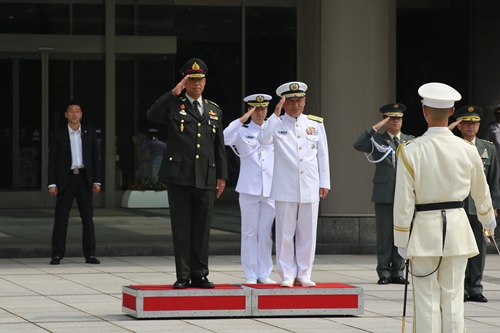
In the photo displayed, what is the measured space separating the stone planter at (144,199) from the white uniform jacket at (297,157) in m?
11.9

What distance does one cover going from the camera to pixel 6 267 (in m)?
14.4

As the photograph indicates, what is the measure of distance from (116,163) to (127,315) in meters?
13.2

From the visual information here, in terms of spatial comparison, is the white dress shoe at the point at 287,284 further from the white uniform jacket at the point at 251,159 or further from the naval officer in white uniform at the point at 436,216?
the naval officer in white uniform at the point at 436,216

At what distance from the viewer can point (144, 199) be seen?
22844 mm

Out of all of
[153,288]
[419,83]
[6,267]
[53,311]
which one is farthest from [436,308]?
[419,83]

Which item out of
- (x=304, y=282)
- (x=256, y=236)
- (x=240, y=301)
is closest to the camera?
(x=240, y=301)

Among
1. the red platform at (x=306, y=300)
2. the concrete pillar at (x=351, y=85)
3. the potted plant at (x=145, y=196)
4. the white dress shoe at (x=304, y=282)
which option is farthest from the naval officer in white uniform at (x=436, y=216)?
the potted plant at (x=145, y=196)

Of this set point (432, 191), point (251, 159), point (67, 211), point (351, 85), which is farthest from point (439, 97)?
point (351, 85)

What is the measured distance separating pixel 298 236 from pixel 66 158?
15.4ft

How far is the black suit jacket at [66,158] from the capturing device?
14656 millimetres

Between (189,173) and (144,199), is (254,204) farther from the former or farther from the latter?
(144,199)

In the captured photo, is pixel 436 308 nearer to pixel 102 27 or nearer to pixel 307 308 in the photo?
pixel 307 308

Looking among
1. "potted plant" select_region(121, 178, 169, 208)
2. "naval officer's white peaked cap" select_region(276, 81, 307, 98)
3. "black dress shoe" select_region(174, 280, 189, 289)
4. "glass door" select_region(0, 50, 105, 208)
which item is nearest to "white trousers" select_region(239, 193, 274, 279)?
"naval officer's white peaked cap" select_region(276, 81, 307, 98)

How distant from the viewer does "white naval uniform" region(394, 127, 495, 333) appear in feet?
24.2
